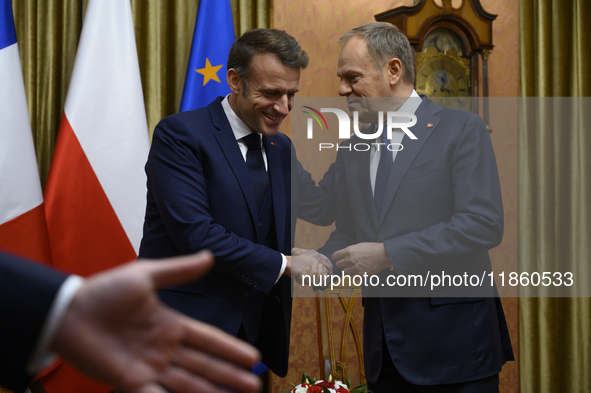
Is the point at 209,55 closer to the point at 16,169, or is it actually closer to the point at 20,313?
the point at 16,169

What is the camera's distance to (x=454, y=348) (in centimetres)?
161

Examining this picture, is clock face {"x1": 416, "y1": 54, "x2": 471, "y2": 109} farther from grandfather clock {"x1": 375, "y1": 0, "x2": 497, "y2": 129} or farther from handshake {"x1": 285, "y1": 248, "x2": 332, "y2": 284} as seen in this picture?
handshake {"x1": 285, "y1": 248, "x2": 332, "y2": 284}

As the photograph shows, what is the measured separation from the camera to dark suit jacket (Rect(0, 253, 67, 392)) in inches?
22.3

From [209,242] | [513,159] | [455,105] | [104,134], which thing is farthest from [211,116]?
[513,159]

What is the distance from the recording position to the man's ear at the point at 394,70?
183 cm

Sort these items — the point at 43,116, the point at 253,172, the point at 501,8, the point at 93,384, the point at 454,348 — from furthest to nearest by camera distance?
the point at 501,8 → the point at 43,116 → the point at 93,384 → the point at 253,172 → the point at 454,348

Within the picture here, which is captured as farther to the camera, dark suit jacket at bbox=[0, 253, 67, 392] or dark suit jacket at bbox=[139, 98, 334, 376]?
dark suit jacket at bbox=[139, 98, 334, 376]

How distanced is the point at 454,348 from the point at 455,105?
1.88m

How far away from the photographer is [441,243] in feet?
5.29

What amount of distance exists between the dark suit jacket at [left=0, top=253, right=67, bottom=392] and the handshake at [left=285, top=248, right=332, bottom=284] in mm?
1192

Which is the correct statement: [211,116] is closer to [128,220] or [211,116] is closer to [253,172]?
[253,172]

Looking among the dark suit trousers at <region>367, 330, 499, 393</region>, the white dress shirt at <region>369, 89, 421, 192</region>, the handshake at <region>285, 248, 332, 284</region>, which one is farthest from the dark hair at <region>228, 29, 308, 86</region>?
the dark suit trousers at <region>367, 330, 499, 393</region>

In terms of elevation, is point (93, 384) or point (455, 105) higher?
point (455, 105)

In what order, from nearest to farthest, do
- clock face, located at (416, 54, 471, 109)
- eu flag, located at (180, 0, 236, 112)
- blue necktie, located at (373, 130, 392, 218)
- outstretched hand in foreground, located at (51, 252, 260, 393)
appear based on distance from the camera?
outstretched hand in foreground, located at (51, 252, 260, 393), blue necktie, located at (373, 130, 392, 218), eu flag, located at (180, 0, 236, 112), clock face, located at (416, 54, 471, 109)
